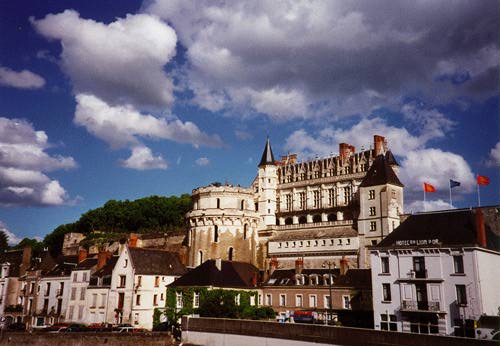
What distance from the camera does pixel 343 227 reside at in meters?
65.4

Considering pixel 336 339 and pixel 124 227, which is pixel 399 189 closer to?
pixel 336 339

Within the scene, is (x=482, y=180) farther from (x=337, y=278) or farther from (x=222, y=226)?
(x=222, y=226)

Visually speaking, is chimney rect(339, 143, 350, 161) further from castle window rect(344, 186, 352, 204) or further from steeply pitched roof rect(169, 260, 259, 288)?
steeply pitched roof rect(169, 260, 259, 288)

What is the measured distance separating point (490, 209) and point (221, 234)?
115 ft

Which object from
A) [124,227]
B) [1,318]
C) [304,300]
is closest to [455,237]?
[304,300]

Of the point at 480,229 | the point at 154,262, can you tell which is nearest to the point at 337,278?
the point at 480,229

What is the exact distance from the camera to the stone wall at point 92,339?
4081cm

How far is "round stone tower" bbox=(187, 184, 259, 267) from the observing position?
2665 inches

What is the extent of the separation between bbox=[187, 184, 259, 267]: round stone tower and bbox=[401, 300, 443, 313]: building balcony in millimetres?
33226

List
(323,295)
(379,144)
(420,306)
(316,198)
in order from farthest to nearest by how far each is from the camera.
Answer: (316,198) → (379,144) → (323,295) → (420,306)

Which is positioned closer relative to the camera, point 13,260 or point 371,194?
point 371,194

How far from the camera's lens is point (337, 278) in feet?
157

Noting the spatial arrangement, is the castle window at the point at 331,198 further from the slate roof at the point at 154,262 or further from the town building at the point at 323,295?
the slate roof at the point at 154,262

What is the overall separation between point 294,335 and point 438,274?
11.4 m
